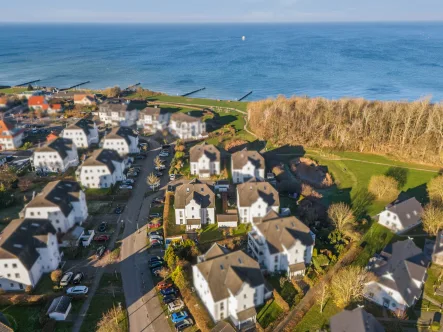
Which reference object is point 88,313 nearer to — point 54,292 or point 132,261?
point 54,292

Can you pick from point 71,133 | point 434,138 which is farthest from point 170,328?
point 434,138

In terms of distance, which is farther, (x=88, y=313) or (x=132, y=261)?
(x=132, y=261)

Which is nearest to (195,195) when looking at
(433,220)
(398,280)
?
(398,280)

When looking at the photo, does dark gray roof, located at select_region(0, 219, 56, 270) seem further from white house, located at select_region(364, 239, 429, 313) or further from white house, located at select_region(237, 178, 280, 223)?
white house, located at select_region(364, 239, 429, 313)

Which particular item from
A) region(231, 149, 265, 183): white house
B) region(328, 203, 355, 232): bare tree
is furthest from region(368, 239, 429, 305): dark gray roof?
region(231, 149, 265, 183): white house

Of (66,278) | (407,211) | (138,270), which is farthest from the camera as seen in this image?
(407,211)

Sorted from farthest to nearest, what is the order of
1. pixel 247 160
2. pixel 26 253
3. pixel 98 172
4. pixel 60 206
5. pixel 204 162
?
1. pixel 204 162
2. pixel 247 160
3. pixel 98 172
4. pixel 60 206
5. pixel 26 253

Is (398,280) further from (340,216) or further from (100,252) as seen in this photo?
(100,252)
